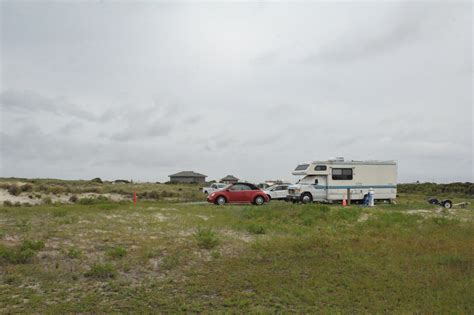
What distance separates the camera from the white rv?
80.6ft

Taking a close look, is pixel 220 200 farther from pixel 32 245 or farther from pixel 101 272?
pixel 101 272

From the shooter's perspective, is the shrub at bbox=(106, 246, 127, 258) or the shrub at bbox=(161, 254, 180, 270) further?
the shrub at bbox=(106, 246, 127, 258)

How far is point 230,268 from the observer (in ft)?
24.3

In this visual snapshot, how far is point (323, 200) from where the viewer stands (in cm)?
2498

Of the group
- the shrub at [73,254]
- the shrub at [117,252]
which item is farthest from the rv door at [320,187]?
the shrub at [73,254]

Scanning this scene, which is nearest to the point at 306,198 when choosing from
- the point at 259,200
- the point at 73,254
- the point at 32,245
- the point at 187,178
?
the point at 259,200

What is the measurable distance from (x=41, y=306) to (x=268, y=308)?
3.33 metres

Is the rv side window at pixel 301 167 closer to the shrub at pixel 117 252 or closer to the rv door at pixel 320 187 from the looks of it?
the rv door at pixel 320 187

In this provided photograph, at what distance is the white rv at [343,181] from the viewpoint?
24578mm

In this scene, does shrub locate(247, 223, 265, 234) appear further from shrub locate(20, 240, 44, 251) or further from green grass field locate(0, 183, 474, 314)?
shrub locate(20, 240, 44, 251)

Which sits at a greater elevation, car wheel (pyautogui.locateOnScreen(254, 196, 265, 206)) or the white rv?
the white rv

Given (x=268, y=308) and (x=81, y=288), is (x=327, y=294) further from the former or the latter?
(x=81, y=288)

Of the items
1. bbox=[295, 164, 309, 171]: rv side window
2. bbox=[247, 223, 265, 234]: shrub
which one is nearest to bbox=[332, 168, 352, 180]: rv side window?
bbox=[295, 164, 309, 171]: rv side window

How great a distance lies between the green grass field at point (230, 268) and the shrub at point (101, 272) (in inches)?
0.7
